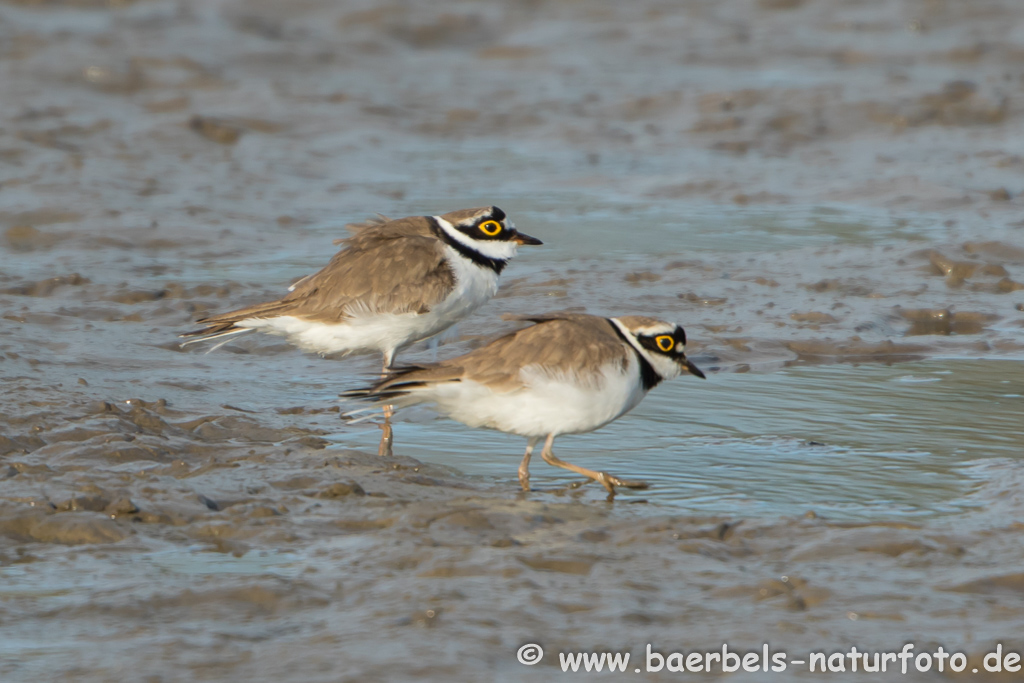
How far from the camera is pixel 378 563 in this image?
5.18 m

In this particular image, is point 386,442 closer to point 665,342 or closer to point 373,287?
point 373,287

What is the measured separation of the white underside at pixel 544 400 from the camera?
5859 millimetres

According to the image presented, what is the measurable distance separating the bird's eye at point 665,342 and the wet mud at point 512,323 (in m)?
0.69

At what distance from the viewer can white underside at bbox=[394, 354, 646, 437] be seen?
5859mm

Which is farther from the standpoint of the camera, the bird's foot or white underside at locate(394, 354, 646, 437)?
the bird's foot

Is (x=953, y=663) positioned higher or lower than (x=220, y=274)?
lower

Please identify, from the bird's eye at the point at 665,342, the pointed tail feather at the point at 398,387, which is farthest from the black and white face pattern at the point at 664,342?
the pointed tail feather at the point at 398,387

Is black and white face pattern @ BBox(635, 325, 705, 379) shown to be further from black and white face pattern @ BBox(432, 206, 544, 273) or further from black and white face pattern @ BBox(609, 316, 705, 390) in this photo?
black and white face pattern @ BBox(432, 206, 544, 273)

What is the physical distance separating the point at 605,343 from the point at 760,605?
5.20 feet

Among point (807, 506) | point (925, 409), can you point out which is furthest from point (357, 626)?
point (925, 409)

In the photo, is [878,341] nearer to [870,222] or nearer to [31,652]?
[870,222]

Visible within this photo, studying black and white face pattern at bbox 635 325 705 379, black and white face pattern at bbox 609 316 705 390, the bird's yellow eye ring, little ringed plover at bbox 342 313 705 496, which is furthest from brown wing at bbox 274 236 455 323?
black and white face pattern at bbox 635 325 705 379

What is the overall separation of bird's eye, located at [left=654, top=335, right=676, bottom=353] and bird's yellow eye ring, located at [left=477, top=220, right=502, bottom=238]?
164 centimetres

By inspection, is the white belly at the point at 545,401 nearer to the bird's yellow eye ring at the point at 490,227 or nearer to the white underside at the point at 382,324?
the white underside at the point at 382,324
